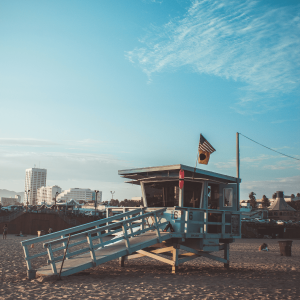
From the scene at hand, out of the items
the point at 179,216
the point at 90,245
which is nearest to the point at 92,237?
the point at 90,245

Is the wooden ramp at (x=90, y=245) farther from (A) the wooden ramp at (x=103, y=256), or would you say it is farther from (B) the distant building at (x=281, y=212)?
(B) the distant building at (x=281, y=212)

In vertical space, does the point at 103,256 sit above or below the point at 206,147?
below

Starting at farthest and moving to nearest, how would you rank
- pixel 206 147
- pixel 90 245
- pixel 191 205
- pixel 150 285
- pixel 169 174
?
1. pixel 206 147
2. pixel 191 205
3. pixel 169 174
4. pixel 90 245
5. pixel 150 285

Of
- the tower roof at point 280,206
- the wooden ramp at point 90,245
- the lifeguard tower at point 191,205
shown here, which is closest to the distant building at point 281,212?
the tower roof at point 280,206

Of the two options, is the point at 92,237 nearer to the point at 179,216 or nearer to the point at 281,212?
the point at 179,216

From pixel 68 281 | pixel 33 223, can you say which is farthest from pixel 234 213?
pixel 33 223

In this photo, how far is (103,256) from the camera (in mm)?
11234

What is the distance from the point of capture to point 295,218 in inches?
4483

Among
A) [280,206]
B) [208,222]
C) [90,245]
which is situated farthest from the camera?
[280,206]

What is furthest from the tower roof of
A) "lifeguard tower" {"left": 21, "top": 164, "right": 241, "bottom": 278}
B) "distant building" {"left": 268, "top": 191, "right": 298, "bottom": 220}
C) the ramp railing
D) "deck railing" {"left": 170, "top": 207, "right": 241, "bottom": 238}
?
the ramp railing

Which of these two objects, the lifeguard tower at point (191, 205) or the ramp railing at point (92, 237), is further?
the lifeguard tower at point (191, 205)

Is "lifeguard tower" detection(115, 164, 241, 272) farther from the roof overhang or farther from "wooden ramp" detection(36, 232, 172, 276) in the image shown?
"wooden ramp" detection(36, 232, 172, 276)

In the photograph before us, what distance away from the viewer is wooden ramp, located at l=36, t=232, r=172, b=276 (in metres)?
10.6

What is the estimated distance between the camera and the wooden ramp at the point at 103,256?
10.6 metres
